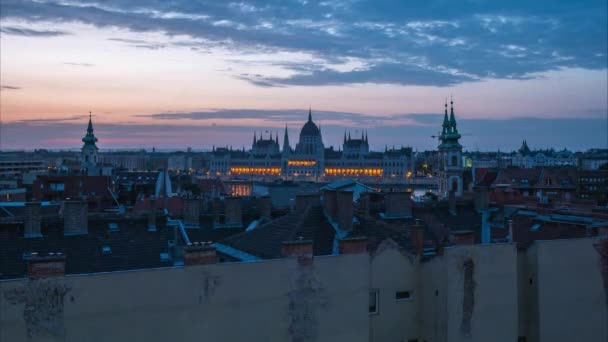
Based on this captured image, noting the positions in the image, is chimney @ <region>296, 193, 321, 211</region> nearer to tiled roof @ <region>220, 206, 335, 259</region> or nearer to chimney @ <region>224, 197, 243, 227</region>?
tiled roof @ <region>220, 206, 335, 259</region>

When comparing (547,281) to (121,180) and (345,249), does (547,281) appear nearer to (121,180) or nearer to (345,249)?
(345,249)

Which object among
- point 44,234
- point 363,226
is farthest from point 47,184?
point 363,226

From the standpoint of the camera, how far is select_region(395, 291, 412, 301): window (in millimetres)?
14375

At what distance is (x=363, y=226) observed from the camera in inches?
653

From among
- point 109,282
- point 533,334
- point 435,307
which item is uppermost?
point 109,282

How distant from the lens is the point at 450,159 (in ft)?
267

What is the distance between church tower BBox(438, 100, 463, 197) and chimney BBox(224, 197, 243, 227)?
180 ft

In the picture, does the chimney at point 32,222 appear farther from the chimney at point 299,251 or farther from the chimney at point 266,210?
the chimney at point 299,251

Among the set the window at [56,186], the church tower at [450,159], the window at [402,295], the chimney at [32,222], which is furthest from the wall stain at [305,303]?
the church tower at [450,159]

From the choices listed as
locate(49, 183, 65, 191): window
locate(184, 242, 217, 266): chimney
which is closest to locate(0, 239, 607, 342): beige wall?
locate(184, 242, 217, 266): chimney

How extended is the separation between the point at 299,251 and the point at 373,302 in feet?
8.06

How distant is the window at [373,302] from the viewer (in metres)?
14.0

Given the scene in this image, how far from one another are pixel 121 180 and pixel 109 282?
2538 inches

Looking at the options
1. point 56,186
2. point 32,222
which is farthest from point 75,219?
point 56,186
